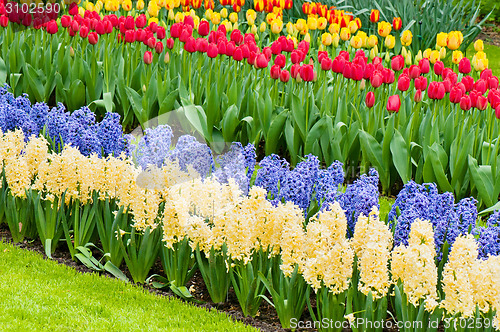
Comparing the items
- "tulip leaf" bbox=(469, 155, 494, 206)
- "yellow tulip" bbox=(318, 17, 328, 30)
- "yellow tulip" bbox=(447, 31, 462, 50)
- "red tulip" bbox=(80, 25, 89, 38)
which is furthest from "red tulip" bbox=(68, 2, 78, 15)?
"tulip leaf" bbox=(469, 155, 494, 206)

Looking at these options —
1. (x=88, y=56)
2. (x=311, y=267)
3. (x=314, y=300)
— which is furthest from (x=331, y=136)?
(x=88, y=56)

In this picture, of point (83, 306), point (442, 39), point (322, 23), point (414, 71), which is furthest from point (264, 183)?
point (322, 23)

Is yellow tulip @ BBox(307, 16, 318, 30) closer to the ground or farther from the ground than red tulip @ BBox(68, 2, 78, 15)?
farther from the ground

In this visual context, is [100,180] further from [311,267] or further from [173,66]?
[173,66]

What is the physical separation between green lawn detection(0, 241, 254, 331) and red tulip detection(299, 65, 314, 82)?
2455 millimetres

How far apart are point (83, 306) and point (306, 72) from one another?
2.77 meters

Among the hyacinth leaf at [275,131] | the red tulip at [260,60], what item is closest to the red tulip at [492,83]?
the hyacinth leaf at [275,131]

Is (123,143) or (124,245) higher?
(123,143)

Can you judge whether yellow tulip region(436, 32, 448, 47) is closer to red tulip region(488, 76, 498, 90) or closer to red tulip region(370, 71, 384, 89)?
red tulip region(488, 76, 498, 90)

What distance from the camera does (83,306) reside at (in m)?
3.60

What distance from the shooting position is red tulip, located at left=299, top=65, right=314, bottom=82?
217 inches

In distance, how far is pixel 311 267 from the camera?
3.24 metres

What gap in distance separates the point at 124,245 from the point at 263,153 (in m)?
2.34

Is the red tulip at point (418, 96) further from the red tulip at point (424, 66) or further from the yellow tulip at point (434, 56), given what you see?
the yellow tulip at point (434, 56)
